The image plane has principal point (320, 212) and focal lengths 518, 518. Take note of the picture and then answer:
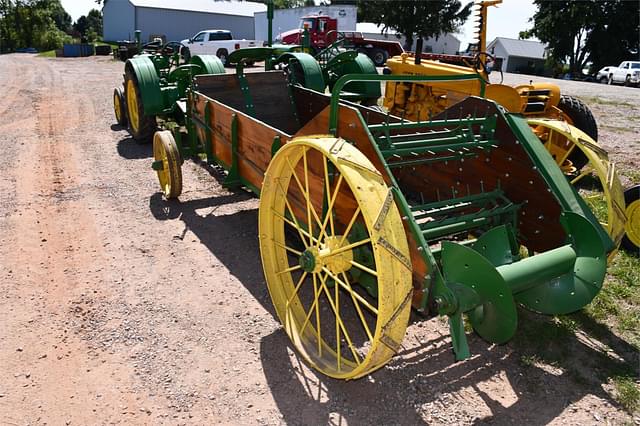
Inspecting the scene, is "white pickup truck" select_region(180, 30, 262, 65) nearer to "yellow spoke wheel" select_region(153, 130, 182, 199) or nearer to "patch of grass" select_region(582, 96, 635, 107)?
"patch of grass" select_region(582, 96, 635, 107)

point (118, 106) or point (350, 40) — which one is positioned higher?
point (350, 40)

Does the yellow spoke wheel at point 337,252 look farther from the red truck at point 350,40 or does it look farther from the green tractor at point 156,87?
the red truck at point 350,40

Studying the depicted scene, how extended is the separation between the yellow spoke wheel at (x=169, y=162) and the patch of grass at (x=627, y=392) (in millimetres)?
4250

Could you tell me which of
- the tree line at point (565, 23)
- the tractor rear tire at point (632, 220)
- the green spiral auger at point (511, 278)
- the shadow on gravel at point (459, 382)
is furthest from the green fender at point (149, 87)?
the tree line at point (565, 23)

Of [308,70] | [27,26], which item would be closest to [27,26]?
[27,26]

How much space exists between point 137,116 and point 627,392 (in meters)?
7.26

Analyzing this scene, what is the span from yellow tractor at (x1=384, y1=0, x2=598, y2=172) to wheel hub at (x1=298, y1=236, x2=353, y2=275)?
369 centimetres

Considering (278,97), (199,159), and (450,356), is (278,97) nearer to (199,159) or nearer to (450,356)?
(199,159)

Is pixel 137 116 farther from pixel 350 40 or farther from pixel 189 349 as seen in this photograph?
pixel 350 40

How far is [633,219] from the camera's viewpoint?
169 inches

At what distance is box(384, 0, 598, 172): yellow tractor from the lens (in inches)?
274

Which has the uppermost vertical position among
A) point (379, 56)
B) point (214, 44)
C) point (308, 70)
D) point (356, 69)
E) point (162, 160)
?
point (214, 44)

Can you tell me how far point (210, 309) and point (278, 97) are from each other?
306 cm

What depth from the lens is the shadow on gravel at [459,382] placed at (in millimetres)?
2768
